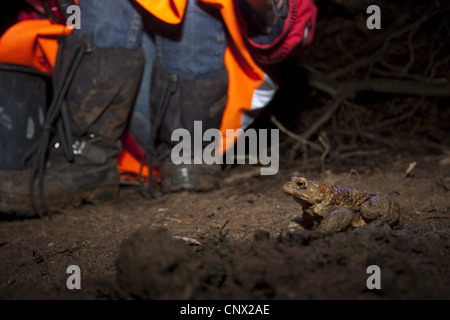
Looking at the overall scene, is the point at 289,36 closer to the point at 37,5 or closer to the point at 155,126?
the point at 155,126

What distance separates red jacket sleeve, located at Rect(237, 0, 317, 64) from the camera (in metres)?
2.12

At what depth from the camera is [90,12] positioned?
2.14 metres

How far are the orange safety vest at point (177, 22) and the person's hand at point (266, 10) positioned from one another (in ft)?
0.46

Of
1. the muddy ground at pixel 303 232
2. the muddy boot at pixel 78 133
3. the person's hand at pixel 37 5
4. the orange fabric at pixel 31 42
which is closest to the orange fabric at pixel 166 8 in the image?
the muddy boot at pixel 78 133

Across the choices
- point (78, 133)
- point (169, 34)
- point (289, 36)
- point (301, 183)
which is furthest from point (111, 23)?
point (301, 183)

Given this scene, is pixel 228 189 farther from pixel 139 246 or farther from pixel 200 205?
pixel 139 246

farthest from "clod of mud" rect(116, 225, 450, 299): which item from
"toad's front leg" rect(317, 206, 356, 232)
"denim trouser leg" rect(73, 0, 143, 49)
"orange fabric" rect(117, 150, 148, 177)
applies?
"orange fabric" rect(117, 150, 148, 177)

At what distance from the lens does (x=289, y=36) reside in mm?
2195

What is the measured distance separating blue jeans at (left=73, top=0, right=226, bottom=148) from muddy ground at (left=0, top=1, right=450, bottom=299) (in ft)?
2.79

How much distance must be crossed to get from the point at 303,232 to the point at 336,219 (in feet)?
0.71

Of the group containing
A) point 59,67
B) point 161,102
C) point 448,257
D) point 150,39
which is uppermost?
point 150,39

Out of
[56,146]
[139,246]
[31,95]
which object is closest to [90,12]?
[31,95]

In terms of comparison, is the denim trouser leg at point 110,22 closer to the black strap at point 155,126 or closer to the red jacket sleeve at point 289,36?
the black strap at point 155,126
